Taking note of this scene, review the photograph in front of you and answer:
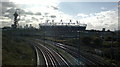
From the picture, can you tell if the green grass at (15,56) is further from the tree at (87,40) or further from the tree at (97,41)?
the tree at (87,40)

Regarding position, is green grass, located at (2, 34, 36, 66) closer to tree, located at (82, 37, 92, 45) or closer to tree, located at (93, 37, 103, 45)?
tree, located at (93, 37, 103, 45)

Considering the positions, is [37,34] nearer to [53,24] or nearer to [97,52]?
[53,24]

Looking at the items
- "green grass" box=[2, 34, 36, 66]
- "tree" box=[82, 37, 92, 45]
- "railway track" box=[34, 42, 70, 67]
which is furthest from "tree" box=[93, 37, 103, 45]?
"green grass" box=[2, 34, 36, 66]

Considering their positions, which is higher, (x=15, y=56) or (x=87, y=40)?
(x=15, y=56)

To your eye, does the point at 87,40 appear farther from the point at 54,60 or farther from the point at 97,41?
the point at 54,60

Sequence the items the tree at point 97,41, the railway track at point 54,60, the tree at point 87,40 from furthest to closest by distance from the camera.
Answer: the tree at point 87,40 → the tree at point 97,41 → the railway track at point 54,60

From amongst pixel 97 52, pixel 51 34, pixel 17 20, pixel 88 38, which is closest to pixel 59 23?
pixel 51 34

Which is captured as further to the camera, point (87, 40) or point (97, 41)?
point (87, 40)

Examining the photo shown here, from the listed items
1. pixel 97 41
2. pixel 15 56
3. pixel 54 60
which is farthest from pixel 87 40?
pixel 15 56

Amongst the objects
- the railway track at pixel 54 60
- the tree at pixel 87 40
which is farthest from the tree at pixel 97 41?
the railway track at pixel 54 60

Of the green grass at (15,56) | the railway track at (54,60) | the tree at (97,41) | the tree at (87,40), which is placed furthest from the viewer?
the tree at (87,40)

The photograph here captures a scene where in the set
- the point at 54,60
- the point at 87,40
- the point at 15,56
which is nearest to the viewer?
the point at 54,60
